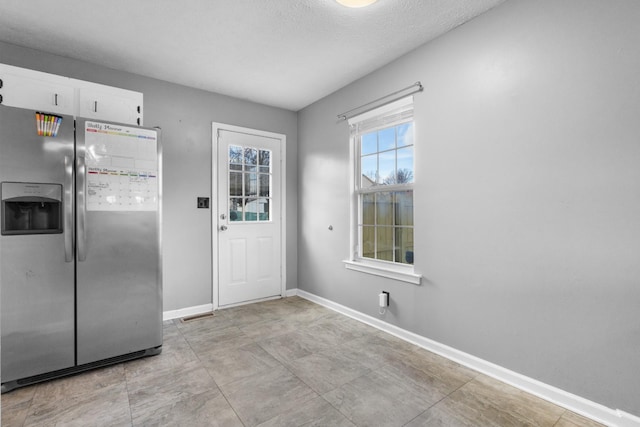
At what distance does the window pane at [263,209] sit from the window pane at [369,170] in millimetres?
1383

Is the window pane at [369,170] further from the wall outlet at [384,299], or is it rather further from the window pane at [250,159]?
the window pane at [250,159]

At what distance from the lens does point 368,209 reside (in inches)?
129

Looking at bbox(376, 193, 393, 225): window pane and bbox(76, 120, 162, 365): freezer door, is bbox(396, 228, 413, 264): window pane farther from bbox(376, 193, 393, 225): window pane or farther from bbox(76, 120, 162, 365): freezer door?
bbox(76, 120, 162, 365): freezer door

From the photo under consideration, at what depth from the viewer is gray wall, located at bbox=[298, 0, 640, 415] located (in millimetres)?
1623

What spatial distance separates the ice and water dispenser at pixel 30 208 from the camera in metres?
1.95

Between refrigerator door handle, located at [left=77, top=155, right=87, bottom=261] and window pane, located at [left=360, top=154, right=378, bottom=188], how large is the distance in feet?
8.00

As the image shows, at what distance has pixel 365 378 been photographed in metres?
2.11

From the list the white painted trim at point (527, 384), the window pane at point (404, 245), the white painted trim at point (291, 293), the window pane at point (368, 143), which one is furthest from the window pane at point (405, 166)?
the white painted trim at point (291, 293)

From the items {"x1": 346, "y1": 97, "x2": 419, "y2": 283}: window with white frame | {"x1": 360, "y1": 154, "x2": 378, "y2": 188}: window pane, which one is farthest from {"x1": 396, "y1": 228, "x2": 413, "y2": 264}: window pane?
{"x1": 360, "y1": 154, "x2": 378, "y2": 188}: window pane

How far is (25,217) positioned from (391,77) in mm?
3086

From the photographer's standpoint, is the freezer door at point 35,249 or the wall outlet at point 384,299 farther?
the wall outlet at point 384,299

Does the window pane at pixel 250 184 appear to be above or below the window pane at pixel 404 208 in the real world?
above

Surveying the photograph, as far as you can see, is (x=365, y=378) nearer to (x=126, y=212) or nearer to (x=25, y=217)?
(x=126, y=212)

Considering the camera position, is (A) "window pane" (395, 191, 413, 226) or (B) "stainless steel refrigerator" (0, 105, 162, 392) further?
(A) "window pane" (395, 191, 413, 226)
